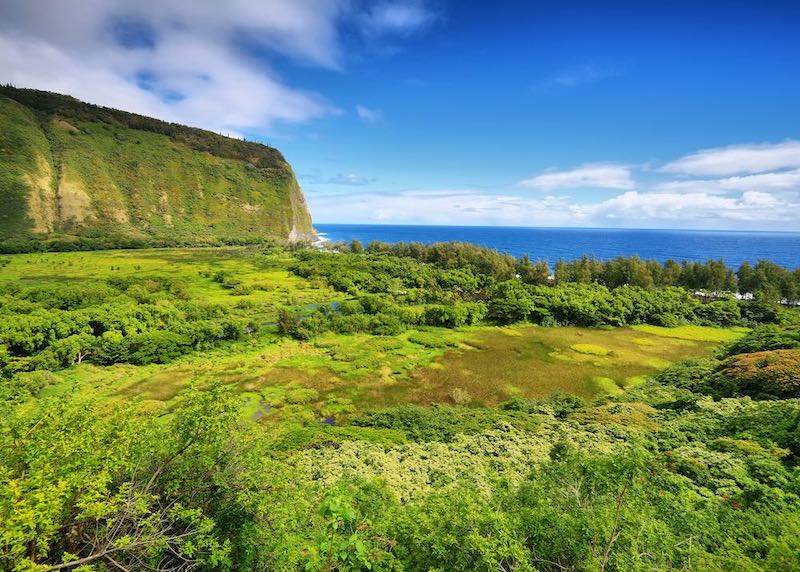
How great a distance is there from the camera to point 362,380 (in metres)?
48.3

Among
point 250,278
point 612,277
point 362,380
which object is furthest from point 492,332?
point 250,278

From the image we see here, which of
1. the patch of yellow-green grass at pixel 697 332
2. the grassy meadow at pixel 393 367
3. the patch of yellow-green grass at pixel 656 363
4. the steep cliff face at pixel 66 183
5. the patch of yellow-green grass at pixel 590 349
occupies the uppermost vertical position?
the steep cliff face at pixel 66 183

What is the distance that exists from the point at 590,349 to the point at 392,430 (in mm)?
43512

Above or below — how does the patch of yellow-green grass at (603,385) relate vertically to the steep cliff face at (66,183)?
below

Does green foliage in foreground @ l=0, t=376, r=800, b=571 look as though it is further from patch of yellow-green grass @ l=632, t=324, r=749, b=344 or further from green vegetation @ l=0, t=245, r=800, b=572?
patch of yellow-green grass @ l=632, t=324, r=749, b=344

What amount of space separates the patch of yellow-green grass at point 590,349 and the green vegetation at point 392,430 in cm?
32

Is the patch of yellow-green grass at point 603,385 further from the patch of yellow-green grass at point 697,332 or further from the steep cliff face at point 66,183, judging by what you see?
the steep cliff face at point 66,183

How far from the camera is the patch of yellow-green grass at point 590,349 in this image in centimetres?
5981

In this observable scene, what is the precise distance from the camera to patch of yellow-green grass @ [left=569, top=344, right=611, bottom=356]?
5981 cm

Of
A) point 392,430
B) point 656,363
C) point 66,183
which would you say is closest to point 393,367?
point 392,430

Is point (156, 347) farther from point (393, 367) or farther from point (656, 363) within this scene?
point (656, 363)

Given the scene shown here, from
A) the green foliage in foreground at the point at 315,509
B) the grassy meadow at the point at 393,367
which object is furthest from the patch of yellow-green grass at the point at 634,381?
the green foliage in foreground at the point at 315,509

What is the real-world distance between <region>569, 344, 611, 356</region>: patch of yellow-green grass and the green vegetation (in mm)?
316

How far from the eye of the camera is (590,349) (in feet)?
201
